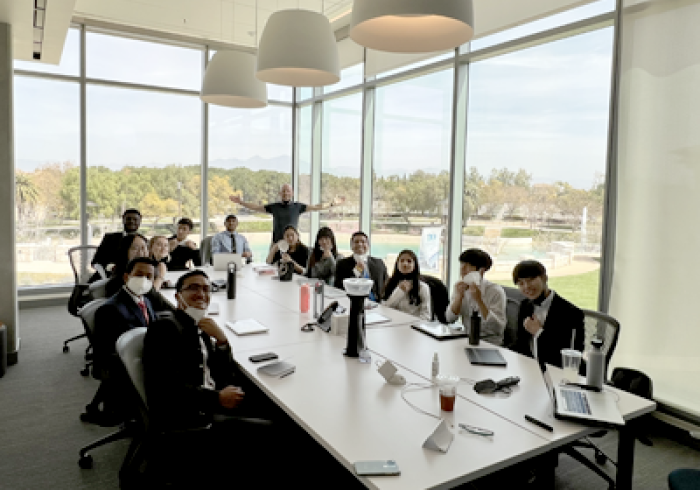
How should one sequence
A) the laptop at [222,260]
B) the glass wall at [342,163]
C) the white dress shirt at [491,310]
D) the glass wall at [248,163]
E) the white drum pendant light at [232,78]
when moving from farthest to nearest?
the glass wall at [248,163] → the glass wall at [342,163] → the laptop at [222,260] → the white drum pendant light at [232,78] → the white dress shirt at [491,310]

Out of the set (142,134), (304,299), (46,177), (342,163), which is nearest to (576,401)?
(304,299)

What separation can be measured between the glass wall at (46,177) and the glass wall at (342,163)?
13.4 ft

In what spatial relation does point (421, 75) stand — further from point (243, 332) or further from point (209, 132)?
point (243, 332)

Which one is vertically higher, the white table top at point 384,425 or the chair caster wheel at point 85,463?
the white table top at point 384,425

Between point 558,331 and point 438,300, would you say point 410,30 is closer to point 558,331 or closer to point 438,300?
point 558,331

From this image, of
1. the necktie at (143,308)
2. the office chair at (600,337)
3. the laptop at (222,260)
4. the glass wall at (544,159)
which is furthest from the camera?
the laptop at (222,260)

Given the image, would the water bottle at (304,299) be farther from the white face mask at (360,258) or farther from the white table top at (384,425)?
the white face mask at (360,258)

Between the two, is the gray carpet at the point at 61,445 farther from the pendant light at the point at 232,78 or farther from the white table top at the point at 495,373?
the pendant light at the point at 232,78

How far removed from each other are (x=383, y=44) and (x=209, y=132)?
651 centimetres

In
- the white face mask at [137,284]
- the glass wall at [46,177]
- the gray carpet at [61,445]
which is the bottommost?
the gray carpet at [61,445]

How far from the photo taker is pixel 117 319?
10.3ft

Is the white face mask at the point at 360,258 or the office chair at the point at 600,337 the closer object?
the office chair at the point at 600,337

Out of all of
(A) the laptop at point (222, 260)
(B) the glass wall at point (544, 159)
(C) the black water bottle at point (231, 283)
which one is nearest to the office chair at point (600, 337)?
(B) the glass wall at point (544, 159)

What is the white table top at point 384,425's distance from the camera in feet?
5.98
